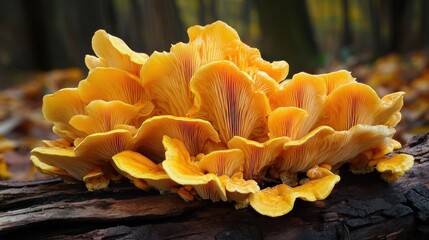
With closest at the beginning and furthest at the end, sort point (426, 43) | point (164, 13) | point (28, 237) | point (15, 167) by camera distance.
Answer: point (28, 237), point (15, 167), point (164, 13), point (426, 43)

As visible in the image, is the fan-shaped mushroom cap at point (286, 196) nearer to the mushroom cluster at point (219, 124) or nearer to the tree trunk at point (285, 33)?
the mushroom cluster at point (219, 124)

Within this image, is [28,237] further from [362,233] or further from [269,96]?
[362,233]

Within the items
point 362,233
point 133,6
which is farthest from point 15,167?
point 133,6

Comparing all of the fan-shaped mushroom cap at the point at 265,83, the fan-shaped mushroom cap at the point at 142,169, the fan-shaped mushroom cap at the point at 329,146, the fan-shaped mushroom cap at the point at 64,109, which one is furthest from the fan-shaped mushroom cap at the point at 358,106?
the fan-shaped mushroom cap at the point at 64,109

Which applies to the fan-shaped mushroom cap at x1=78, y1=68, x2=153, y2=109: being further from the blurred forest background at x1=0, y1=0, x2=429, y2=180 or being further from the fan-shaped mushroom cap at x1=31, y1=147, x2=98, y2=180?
the blurred forest background at x1=0, y1=0, x2=429, y2=180

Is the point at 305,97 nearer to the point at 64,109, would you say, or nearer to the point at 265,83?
the point at 265,83

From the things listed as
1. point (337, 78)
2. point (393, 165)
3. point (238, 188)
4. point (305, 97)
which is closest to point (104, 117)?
point (238, 188)
